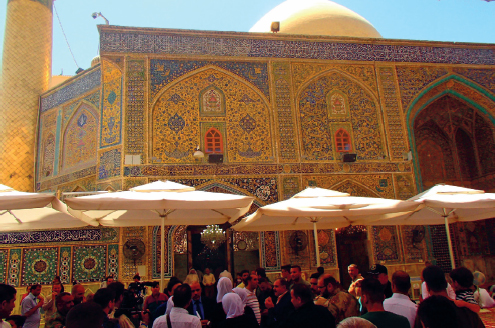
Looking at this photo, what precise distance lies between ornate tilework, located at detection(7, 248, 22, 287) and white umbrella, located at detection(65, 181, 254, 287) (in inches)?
148

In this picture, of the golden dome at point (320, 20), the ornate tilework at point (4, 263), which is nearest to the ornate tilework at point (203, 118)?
the ornate tilework at point (4, 263)

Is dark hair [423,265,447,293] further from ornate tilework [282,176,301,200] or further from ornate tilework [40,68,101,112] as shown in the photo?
ornate tilework [40,68,101,112]

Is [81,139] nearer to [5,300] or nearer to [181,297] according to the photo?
[5,300]

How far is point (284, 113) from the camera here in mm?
11219

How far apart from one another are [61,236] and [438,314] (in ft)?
29.4

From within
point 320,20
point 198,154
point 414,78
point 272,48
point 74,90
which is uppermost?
point 320,20

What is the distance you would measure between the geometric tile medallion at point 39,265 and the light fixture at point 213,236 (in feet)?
10.8

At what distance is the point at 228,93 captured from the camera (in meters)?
11.2

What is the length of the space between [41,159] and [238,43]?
710cm

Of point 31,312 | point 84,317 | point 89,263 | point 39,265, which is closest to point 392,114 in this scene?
point 89,263

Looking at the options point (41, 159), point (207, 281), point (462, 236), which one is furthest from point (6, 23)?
point (462, 236)

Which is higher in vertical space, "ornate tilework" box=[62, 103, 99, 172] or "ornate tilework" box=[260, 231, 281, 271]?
"ornate tilework" box=[62, 103, 99, 172]

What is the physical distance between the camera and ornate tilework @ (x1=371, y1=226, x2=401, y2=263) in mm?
10703

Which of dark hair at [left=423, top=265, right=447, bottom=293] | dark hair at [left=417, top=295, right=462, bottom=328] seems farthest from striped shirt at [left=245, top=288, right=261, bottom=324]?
dark hair at [left=417, top=295, right=462, bottom=328]
